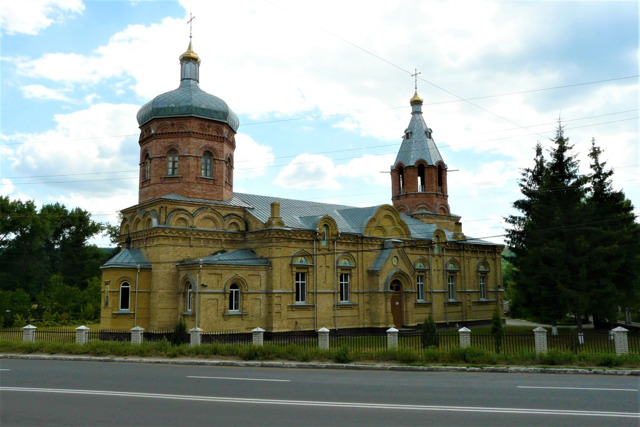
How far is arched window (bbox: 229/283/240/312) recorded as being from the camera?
84.4 ft

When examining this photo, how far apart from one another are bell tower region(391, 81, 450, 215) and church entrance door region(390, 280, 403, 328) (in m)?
7.88

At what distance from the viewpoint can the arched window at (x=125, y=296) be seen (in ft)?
84.1

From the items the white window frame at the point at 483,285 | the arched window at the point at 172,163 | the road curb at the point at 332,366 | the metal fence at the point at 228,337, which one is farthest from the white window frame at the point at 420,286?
the road curb at the point at 332,366

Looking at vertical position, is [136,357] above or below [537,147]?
below

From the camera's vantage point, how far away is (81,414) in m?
8.45

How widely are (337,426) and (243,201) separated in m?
23.1

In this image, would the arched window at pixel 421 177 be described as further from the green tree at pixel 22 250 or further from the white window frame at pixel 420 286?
the green tree at pixel 22 250

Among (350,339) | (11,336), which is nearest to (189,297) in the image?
(350,339)

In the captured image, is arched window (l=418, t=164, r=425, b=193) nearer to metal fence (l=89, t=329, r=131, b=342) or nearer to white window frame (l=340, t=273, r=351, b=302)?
white window frame (l=340, t=273, r=351, b=302)

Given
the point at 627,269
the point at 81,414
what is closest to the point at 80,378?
the point at 81,414

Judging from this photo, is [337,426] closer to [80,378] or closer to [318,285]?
[80,378]

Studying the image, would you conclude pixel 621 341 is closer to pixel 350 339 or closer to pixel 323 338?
pixel 323 338

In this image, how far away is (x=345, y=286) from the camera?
2983cm

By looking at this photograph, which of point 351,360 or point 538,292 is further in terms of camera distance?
point 538,292
